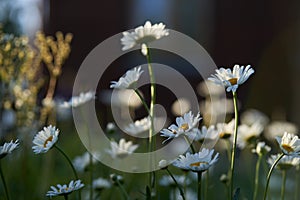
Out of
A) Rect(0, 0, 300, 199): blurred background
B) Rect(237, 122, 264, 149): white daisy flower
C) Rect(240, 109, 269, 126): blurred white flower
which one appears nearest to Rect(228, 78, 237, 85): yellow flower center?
Rect(237, 122, 264, 149): white daisy flower

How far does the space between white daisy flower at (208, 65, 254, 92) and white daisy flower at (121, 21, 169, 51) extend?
0.15 meters

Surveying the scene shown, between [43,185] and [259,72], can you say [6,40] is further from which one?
[259,72]

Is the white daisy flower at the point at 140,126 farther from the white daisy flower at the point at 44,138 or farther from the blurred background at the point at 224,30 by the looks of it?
the blurred background at the point at 224,30

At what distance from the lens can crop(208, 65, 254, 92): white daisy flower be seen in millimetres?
911

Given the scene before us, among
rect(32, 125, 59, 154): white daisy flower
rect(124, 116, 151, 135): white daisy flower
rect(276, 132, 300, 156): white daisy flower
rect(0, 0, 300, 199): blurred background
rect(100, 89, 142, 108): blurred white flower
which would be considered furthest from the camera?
rect(0, 0, 300, 199): blurred background

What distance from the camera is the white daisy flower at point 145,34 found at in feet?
3.45

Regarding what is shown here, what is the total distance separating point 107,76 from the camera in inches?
240

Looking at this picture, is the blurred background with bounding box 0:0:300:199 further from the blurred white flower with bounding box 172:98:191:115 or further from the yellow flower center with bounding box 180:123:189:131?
the yellow flower center with bounding box 180:123:189:131

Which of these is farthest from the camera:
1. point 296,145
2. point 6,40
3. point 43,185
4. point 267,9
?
point 267,9

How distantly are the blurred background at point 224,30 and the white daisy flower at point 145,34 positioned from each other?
412cm

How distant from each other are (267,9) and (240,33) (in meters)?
0.36

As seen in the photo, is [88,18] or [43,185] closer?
[43,185]

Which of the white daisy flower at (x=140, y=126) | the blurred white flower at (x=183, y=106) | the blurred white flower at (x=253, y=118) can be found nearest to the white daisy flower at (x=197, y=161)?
the white daisy flower at (x=140, y=126)

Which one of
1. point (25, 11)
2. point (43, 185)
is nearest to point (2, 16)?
point (25, 11)
